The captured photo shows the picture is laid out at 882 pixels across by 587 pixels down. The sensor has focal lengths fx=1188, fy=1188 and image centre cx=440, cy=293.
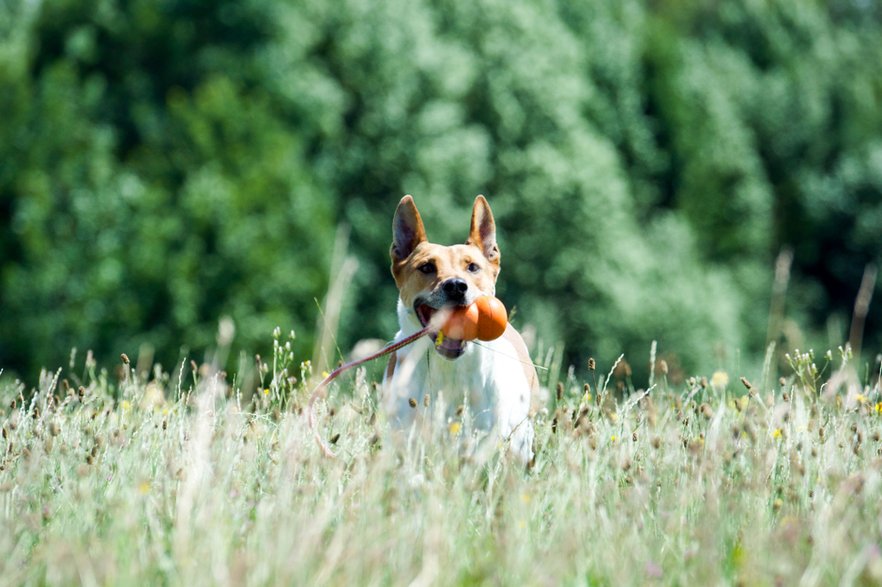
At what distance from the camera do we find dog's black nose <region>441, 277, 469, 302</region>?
593 cm

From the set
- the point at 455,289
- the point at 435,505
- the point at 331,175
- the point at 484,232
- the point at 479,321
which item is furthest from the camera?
the point at 331,175

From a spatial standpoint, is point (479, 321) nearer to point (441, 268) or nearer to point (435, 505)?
point (441, 268)

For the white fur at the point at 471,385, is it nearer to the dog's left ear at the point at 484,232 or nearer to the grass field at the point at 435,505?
the grass field at the point at 435,505

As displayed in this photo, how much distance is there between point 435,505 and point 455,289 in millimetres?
2291

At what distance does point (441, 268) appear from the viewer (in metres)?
6.31

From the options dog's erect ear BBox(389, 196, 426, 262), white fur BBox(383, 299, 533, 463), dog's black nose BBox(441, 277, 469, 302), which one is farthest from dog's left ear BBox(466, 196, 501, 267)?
white fur BBox(383, 299, 533, 463)

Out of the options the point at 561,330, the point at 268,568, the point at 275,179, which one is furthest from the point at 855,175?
the point at 268,568

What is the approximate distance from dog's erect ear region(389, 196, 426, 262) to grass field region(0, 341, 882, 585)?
1826 mm

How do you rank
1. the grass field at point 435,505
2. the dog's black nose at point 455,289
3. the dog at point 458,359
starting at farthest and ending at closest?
the dog's black nose at point 455,289
the dog at point 458,359
the grass field at point 435,505

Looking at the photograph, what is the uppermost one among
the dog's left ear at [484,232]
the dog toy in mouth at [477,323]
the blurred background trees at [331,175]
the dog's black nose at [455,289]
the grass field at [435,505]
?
the blurred background trees at [331,175]

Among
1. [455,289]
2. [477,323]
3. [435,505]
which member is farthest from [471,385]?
[435,505]

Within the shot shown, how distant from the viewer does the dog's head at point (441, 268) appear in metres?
5.95

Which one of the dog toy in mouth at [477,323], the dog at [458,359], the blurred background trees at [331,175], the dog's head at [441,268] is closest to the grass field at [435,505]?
the dog at [458,359]

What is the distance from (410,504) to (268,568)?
963 millimetres
